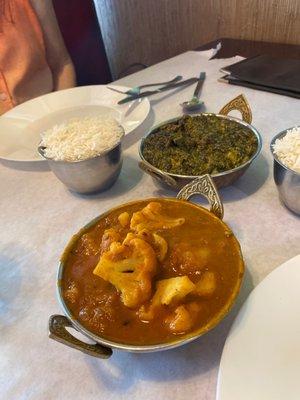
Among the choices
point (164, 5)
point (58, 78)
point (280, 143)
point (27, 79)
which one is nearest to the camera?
point (280, 143)

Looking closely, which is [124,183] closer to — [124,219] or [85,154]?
[85,154]

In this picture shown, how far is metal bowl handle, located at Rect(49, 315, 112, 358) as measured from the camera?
1.95 ft

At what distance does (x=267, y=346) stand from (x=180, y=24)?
2847 mm

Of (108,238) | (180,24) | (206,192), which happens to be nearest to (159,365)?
(108,238)

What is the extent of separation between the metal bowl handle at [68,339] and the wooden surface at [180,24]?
236cm

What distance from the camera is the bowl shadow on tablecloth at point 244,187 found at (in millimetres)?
1065

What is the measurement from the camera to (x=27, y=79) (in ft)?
6.82

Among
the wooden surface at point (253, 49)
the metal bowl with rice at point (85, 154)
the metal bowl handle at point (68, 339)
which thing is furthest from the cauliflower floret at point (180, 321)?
the wooden surface at point (253, 49)

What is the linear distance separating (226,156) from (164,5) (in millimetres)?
2348

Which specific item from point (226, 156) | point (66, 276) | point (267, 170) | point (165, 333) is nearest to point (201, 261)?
point (165, 333)

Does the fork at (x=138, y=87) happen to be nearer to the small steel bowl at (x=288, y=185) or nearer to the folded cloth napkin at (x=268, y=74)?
the folded cloth napkin at (x=268, y=74)

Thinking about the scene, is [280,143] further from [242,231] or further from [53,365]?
[53,365]

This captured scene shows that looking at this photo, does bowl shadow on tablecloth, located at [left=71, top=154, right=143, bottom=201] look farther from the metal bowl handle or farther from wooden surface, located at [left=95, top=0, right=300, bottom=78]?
wooden surface, located at [left=95, top=0, right=300, bottom=78]

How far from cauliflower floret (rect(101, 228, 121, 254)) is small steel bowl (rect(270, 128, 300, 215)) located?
440mm
